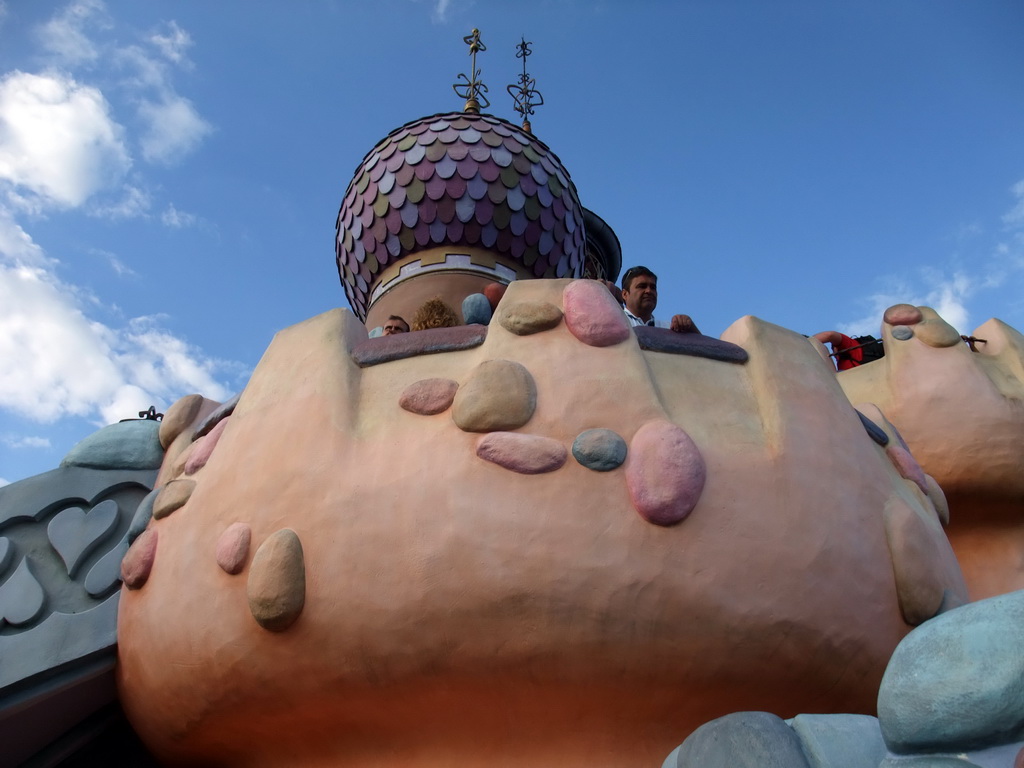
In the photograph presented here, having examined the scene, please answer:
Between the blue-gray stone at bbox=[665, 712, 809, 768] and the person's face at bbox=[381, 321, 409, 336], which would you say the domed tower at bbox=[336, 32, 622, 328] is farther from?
the blue-gray stone at bbox=[665, 712, 809, 768]

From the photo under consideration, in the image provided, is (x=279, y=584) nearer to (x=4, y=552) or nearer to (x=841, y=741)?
(x=4, y=552)

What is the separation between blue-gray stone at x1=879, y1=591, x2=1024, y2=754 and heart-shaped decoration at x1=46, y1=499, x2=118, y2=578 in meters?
2.88

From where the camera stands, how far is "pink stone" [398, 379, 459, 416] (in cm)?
303

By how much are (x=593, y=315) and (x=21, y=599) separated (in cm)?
214

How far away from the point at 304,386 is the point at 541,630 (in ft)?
3.63

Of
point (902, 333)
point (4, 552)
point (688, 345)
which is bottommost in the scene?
point (4, 552)

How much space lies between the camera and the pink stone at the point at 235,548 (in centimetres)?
292

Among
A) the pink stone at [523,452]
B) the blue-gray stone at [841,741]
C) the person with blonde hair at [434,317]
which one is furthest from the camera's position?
the person with blonde hair at [434,317]

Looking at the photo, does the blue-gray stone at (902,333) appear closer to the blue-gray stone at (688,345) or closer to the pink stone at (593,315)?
the blue-gray stone at (688,345)

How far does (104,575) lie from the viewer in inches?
137

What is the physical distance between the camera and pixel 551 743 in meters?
2.88

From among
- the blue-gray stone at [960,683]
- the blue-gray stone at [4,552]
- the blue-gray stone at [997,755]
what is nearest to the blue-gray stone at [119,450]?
the blue-gray stone at [4,552]

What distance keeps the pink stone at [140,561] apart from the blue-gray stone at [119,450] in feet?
2.19

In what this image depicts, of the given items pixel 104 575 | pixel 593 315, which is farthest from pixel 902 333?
pixel 104 575
